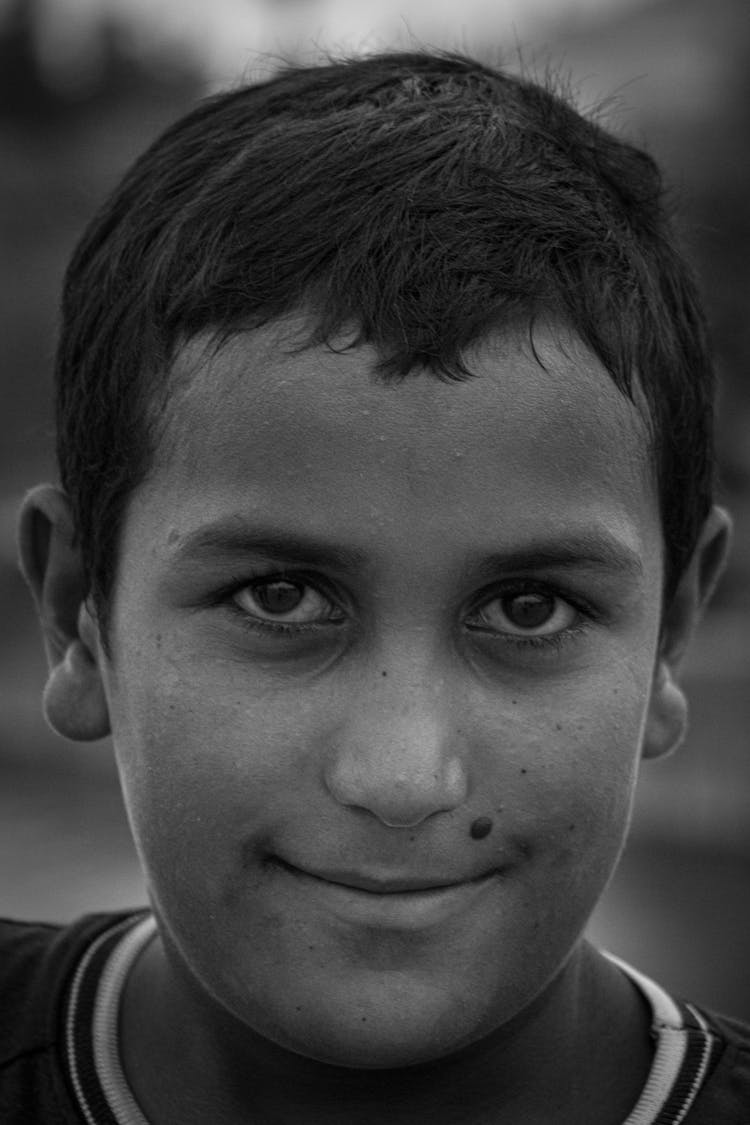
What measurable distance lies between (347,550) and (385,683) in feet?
0.53

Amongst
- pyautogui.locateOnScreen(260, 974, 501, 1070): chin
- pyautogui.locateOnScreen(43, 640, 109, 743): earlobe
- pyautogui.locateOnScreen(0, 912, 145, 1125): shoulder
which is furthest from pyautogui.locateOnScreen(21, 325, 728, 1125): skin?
pyautogui.locateOnScreen(0, 912, 145, 1125): shoulder

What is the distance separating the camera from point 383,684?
1847 mm

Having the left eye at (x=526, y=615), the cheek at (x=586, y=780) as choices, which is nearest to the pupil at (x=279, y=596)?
the left eye at (x=526, y=615)

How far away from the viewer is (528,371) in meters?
1.91

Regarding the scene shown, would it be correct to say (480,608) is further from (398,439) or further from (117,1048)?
(117,1048)

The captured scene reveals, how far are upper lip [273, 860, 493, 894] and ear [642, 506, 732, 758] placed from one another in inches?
21.0

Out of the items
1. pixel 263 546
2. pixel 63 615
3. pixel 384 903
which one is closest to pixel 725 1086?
pixel 384 903

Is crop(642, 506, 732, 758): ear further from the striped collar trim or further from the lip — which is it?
the lip

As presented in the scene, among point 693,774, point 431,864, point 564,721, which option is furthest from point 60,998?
point 693,774

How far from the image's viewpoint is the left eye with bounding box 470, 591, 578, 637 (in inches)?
76.9

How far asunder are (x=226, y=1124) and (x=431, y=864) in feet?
1.91

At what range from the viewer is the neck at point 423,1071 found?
6.96 feet

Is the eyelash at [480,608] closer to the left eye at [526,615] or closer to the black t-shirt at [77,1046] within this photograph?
the left eye at [526,615]

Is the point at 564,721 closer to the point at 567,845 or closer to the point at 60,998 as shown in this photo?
the point at 567,845
